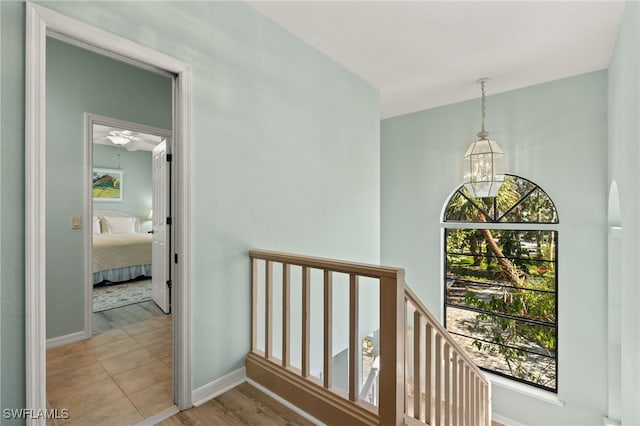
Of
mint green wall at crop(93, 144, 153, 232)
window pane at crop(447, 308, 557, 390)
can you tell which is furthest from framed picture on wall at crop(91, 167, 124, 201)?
window pane at crop(447, 308, 557, 390)

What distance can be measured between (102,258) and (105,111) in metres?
2.72

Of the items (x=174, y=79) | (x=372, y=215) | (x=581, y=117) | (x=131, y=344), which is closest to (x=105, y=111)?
(x=174, y=79)

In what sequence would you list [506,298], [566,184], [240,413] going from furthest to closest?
[506,298]
[566,184]
[240,413]

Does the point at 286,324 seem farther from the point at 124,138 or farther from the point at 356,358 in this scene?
the point at 124,138

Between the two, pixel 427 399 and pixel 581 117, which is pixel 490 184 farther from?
pixel 427 399

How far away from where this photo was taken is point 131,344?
2768mm

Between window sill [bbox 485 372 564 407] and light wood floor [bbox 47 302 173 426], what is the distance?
13.3ft

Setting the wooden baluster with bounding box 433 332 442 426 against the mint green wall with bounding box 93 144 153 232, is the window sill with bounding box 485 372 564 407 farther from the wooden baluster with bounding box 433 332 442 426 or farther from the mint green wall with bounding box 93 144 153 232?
the mint green wall with bounding box 93 144 153 232

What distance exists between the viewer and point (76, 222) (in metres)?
2.95

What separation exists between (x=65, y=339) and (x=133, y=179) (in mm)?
5059

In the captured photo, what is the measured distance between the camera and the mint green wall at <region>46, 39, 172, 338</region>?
2.79 metres

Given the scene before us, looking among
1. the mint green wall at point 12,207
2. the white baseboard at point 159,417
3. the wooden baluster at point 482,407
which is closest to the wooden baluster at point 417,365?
the white baseboard at point 159,417

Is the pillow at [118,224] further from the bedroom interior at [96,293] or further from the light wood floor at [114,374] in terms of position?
the light wood floor at [114,374]

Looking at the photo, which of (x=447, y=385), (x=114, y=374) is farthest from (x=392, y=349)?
(x=114, y=374)
